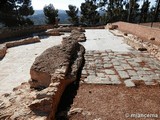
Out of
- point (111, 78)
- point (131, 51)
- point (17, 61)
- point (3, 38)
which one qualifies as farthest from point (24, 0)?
point (111, 78)

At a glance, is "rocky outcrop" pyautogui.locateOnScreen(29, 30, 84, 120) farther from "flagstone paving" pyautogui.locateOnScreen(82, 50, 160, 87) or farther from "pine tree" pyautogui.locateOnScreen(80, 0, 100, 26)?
"pine tree" pyautogui.locateOnScreen(80, 0, 100, 26)

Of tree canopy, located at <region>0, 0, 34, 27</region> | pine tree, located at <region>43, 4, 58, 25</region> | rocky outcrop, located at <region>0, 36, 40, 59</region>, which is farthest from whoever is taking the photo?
pine tree, located at <region>43, 4, 58, 25</region>

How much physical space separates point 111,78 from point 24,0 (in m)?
24.7

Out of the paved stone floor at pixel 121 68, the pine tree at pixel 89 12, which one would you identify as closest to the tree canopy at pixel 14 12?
the pine tree at pixel 89 12

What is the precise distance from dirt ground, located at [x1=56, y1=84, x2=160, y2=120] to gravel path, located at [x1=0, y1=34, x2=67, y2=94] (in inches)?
122

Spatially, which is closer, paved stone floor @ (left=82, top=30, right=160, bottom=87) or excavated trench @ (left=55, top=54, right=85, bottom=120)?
excavated trench @ (left=55, top=54, right=85, bottom=120)

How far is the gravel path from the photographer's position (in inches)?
290

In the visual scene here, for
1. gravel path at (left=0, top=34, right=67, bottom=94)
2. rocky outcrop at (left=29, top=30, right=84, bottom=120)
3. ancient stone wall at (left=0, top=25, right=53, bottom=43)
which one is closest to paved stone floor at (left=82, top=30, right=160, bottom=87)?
rocky outcrop at (left=29, top=30, right=84, bottom=120)

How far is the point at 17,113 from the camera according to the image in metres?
3.83

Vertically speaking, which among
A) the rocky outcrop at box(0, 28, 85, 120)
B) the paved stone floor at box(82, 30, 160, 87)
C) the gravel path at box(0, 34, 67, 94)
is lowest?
the gravel path at box(0, 34, 67, 94)

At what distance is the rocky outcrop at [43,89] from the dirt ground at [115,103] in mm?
566

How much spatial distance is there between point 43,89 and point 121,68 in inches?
132

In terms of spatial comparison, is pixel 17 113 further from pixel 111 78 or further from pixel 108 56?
pixel 108 56

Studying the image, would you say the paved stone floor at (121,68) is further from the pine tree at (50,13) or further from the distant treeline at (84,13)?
the pine tree at (50,13)
